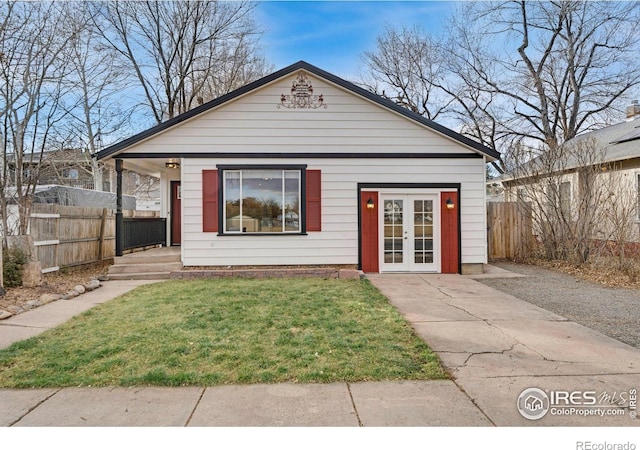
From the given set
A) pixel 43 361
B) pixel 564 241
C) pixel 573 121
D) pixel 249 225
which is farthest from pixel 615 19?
pixel 43 361

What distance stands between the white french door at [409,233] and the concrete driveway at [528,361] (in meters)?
3.06

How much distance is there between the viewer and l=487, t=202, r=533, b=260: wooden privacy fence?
11.9 meters

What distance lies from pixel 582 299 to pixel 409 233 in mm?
3924

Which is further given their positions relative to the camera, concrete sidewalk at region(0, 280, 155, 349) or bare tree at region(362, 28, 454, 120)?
bare tree at region(362, 28, 454, 120)

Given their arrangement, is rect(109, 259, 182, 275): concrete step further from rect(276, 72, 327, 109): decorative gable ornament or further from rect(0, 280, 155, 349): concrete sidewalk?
rect(276, 72, 327, 109): decorative gable ornament

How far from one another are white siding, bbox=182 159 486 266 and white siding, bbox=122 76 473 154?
35cm

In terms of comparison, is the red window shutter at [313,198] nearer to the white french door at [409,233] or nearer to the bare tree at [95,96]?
the white french door at [409,233]

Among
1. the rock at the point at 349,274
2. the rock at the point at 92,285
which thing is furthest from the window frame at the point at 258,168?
the rock at the point at 92,285

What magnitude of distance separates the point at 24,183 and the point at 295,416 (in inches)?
376

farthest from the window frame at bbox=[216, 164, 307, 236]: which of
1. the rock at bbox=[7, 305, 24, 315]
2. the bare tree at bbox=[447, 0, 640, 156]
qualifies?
the bare tree at bbox=[447, 0, 640, 156]

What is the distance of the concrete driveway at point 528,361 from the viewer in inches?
115

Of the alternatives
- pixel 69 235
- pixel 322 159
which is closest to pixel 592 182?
pixel 322 159

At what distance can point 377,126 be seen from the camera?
9562 millimetres

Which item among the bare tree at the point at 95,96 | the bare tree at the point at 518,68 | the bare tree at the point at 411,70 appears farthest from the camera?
the bare tree at the point at 411,70
